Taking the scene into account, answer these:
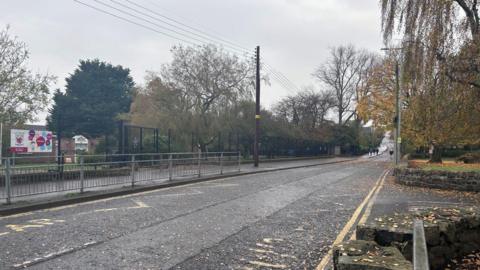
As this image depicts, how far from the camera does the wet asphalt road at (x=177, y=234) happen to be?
19.1ft

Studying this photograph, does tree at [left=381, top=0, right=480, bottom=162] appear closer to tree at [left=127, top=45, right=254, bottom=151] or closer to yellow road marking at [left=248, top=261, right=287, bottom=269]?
yellow road marking at [left=248, top=261, right=287, bottom=269]

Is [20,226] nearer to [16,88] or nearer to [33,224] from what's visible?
[33,224]

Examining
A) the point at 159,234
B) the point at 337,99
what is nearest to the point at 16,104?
the point at 159,234

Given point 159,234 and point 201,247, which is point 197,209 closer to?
point 159,234

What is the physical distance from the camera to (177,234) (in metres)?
7.52

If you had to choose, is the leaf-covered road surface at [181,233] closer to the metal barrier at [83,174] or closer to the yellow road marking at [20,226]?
the yellow road marking at [20,226]

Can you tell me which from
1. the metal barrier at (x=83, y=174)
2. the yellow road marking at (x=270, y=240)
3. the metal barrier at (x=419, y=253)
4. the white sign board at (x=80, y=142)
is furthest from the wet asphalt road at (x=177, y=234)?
the white sign board at (x=80, y=142)

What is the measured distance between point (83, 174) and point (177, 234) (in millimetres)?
6582

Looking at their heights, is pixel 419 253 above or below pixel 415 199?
above

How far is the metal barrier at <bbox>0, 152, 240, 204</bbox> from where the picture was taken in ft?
35.6

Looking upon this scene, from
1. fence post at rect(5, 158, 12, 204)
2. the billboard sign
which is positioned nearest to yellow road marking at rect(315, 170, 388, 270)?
fence post at rect(5, 158, 12, 204)

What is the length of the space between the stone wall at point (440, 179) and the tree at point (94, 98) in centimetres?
4206

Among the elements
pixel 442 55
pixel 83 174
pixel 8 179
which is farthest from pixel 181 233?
pixel 442 55

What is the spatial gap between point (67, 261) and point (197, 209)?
4.90 metres
